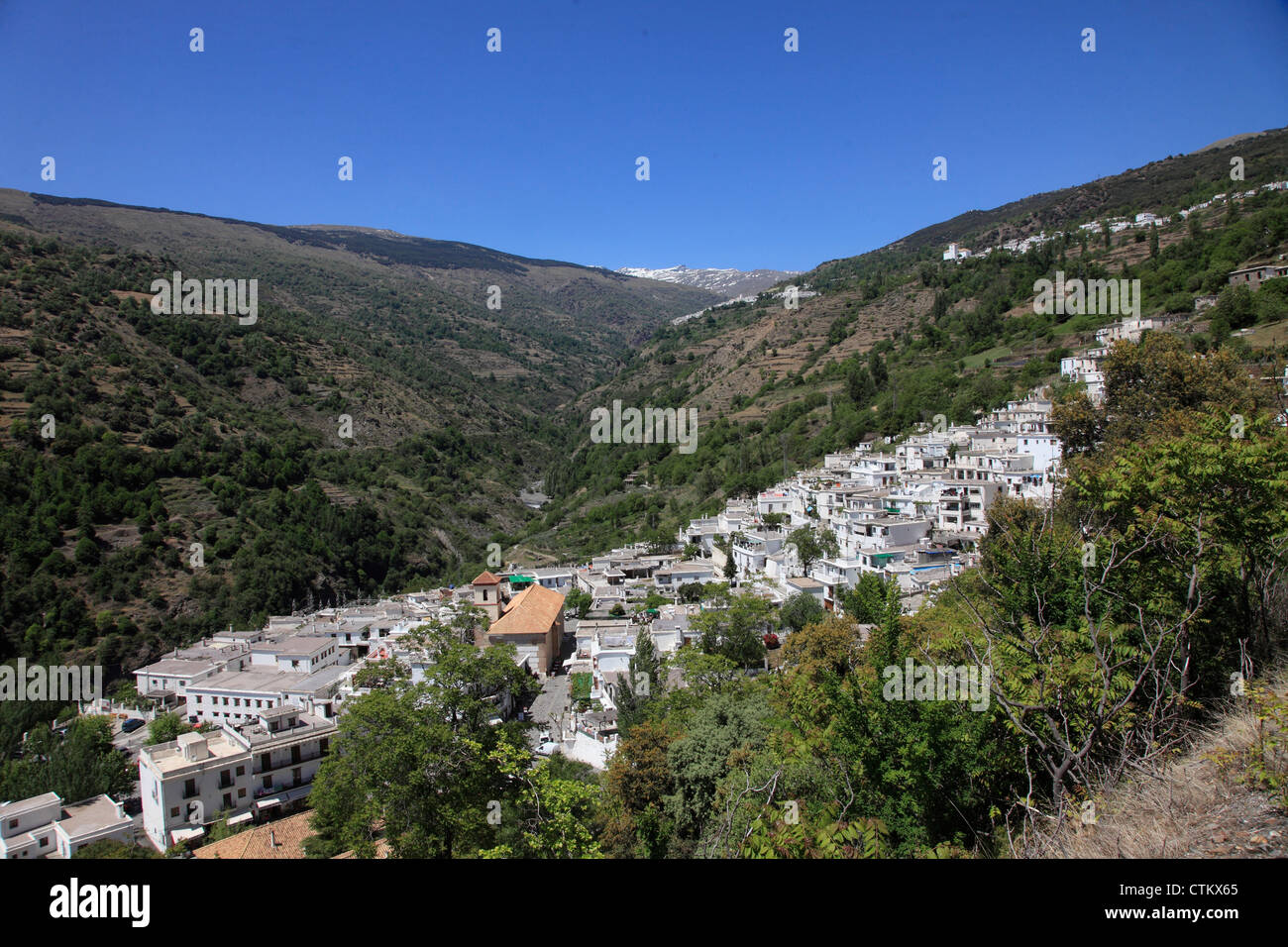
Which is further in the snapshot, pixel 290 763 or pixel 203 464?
pixel 203 464

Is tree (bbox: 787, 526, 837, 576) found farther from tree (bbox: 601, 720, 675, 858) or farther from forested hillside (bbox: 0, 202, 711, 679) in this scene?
forested hillside (bbox: 0, 202, 711, 679)

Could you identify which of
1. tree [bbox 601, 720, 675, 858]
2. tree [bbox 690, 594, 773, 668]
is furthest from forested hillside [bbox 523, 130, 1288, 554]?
tree [bbox 601, 720, 675, 858]

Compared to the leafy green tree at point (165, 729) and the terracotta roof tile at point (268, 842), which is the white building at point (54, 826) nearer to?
the terracotta roof tile at point (268, 842)

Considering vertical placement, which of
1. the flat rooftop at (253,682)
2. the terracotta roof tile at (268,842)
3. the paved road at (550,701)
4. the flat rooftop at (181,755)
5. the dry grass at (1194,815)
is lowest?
the terracotta roof tile at (268,842)

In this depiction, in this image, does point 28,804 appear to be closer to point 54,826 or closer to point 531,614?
point 54,826

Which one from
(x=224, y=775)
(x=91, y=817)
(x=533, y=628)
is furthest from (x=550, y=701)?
(x=91, y=817)

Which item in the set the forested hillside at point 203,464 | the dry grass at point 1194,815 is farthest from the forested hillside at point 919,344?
the dry grass at point 1194,815
